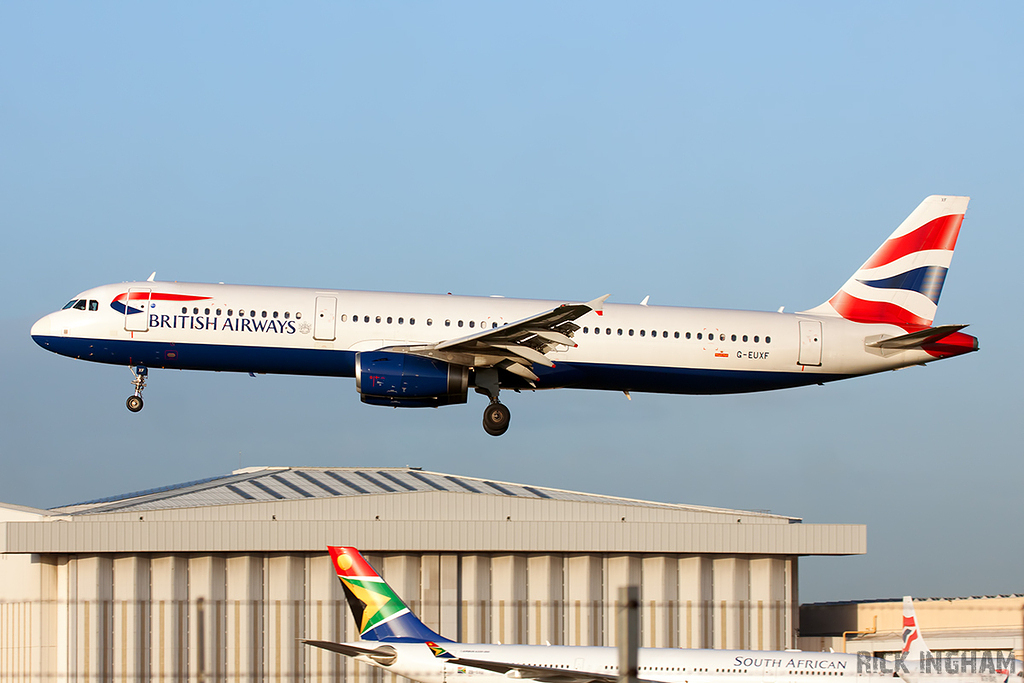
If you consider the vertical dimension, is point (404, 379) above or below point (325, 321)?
below

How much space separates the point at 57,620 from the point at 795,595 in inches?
1092

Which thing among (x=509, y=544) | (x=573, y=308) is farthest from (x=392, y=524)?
(x=573, y=308)

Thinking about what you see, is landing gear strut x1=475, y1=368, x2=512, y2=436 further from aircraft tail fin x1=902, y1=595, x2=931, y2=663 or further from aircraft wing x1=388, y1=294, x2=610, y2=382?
aircraft tail fin x1=902, y1=595, x2=931, y2=663

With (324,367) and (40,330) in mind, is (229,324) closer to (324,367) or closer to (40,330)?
(324,367)

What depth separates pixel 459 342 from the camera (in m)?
37.8

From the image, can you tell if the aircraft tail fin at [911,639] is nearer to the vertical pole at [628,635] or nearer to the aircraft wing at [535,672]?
the aircraft wing at [535,672]

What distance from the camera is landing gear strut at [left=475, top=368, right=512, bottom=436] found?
40.5m

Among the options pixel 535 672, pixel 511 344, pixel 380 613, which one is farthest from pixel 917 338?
pixel 380 613

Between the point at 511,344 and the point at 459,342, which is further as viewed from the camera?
the point at 511,344

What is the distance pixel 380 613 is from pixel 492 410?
8.91m

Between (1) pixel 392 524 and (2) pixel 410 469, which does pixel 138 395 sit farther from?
(2) pixel 410 469

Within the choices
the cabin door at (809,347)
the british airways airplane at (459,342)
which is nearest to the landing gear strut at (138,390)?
the british airways airplane at (459,342)

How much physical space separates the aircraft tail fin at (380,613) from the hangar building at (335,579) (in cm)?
1064

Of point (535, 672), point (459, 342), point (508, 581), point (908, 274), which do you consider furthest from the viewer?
point (508, 581)
